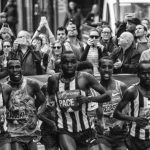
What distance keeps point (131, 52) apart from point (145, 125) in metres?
4.84

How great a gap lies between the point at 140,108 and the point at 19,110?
1541mm

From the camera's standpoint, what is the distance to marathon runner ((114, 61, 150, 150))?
9087 mm

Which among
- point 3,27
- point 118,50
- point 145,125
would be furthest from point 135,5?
point 145,125

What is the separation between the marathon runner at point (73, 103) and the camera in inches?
368

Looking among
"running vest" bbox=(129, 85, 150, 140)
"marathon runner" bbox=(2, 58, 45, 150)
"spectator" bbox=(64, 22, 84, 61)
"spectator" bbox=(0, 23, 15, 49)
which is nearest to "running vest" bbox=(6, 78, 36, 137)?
"marathon runner" bbox=(2, 58, 45, 150)

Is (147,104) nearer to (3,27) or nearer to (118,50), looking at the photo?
(118,50)

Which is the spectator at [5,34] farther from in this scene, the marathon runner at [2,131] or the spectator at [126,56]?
the marathon runner at [2,131]

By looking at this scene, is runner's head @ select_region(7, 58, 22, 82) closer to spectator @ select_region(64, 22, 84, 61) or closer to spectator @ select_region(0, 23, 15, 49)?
spectator @ select_region(64, 22, 84, 61)

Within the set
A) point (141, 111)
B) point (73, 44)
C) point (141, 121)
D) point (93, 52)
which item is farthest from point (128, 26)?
point (141, 121)

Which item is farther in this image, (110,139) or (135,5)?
(135,5)

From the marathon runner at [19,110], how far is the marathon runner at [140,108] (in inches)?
46.3

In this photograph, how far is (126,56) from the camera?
13.8m

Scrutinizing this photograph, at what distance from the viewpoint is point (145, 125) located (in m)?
9.07

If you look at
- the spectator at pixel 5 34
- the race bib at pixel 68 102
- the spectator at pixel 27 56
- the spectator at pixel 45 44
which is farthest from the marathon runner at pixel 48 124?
the spectator at pixel 5 34
